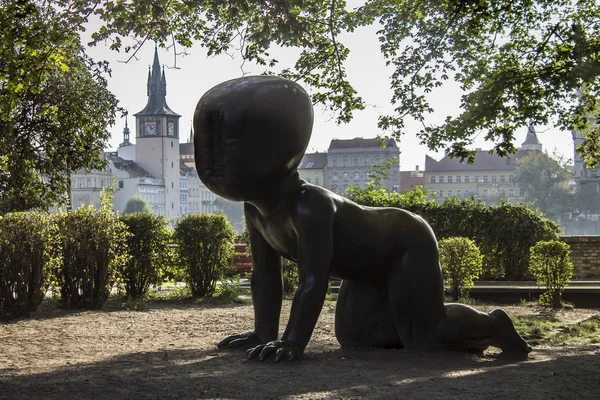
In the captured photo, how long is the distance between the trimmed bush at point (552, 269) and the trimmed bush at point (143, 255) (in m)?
5.83

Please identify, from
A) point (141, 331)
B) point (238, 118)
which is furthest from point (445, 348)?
point (141, 331)

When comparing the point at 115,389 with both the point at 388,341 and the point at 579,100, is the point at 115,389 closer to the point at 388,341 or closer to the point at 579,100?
the point at 388,341

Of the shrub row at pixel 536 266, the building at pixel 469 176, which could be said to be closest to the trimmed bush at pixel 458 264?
the shrub row at pixel 536 266

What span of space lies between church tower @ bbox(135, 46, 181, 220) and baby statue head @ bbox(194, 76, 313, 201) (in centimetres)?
13766

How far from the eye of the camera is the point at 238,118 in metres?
5.02

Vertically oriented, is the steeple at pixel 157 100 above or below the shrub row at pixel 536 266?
above

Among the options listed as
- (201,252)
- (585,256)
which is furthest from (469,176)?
(201,252)

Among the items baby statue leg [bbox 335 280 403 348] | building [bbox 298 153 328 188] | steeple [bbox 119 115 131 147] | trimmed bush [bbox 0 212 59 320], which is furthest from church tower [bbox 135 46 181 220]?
baby statue leg [bbox 335 280 403 348]

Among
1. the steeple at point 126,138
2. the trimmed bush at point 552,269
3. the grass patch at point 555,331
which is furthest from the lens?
the steeple at point 126,138

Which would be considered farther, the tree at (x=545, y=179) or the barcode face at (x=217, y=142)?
the tree at (x=545, y=179)

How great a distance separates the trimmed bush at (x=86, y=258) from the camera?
1016 centimetres

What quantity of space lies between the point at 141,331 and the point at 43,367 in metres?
2.61

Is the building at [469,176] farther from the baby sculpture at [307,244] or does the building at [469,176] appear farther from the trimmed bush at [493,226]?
the baby sculpture at [307,244]

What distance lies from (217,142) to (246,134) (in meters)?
0.21
